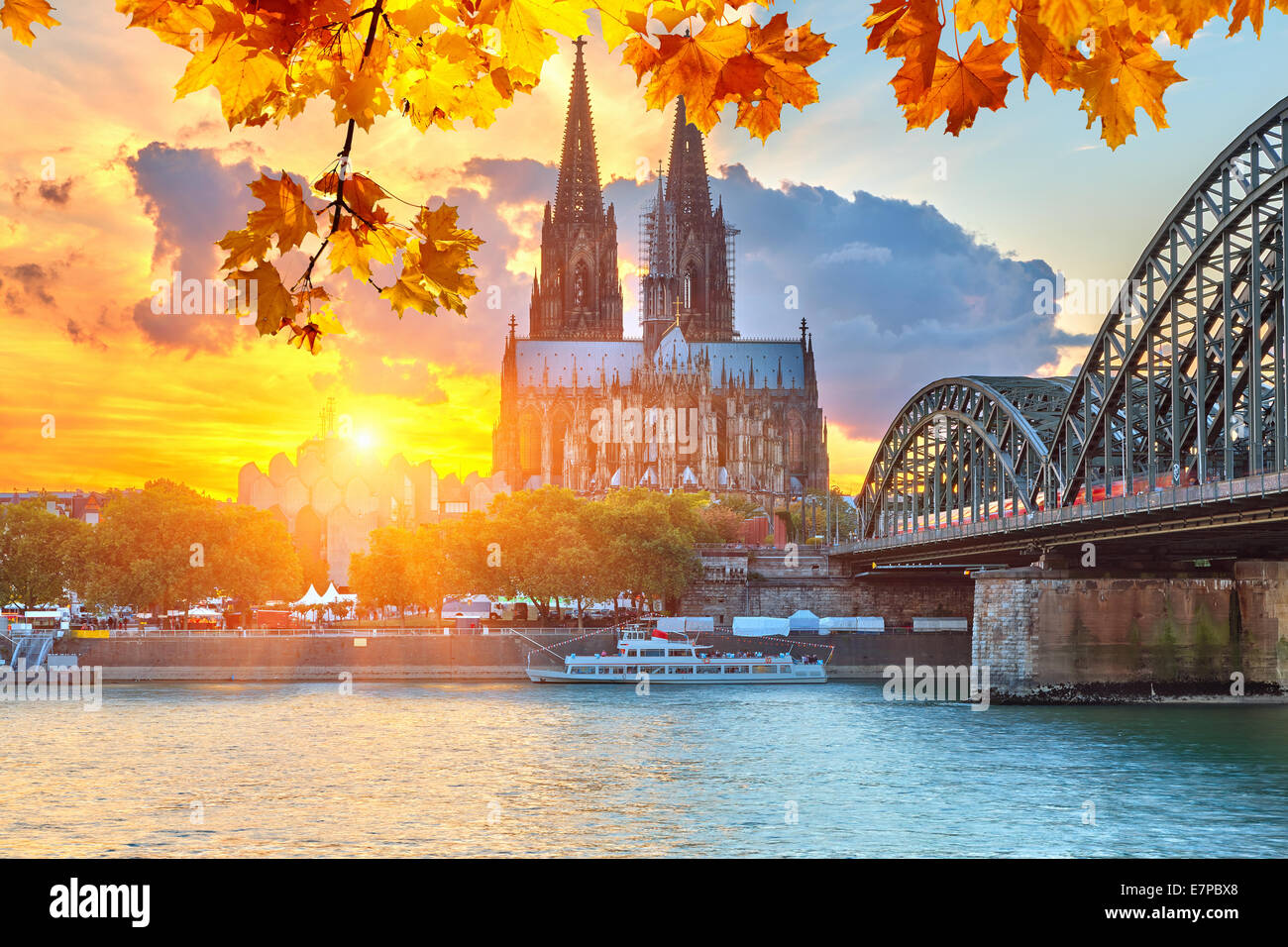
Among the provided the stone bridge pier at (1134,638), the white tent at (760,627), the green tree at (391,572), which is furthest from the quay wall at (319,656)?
the stone bridge pier at (1134,638)

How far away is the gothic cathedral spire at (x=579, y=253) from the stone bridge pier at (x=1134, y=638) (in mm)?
134554

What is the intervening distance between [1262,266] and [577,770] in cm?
3605

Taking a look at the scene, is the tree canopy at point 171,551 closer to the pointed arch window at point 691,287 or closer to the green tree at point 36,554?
the green tree at point 36,554

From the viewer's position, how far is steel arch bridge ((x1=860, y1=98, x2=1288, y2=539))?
5519cm

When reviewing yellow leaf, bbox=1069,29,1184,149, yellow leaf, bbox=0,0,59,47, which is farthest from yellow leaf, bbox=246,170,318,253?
yellow leaf, bbox=1069,29,1184,149

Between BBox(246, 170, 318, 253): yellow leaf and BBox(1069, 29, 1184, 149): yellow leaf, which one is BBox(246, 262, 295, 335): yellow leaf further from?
BBox(1069, 29, 1184, 149): yellow leaf

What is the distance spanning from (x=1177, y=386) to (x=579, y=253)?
458 feet

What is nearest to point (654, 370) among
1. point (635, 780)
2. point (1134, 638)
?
point (1134, 638)

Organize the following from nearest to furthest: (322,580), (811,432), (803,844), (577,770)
A: (803,844) < (577,770) < (322,580) < (811,432)

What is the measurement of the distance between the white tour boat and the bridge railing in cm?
1038

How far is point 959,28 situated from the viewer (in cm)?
354

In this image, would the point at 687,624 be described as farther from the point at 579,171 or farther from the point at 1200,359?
the point at 579,171
